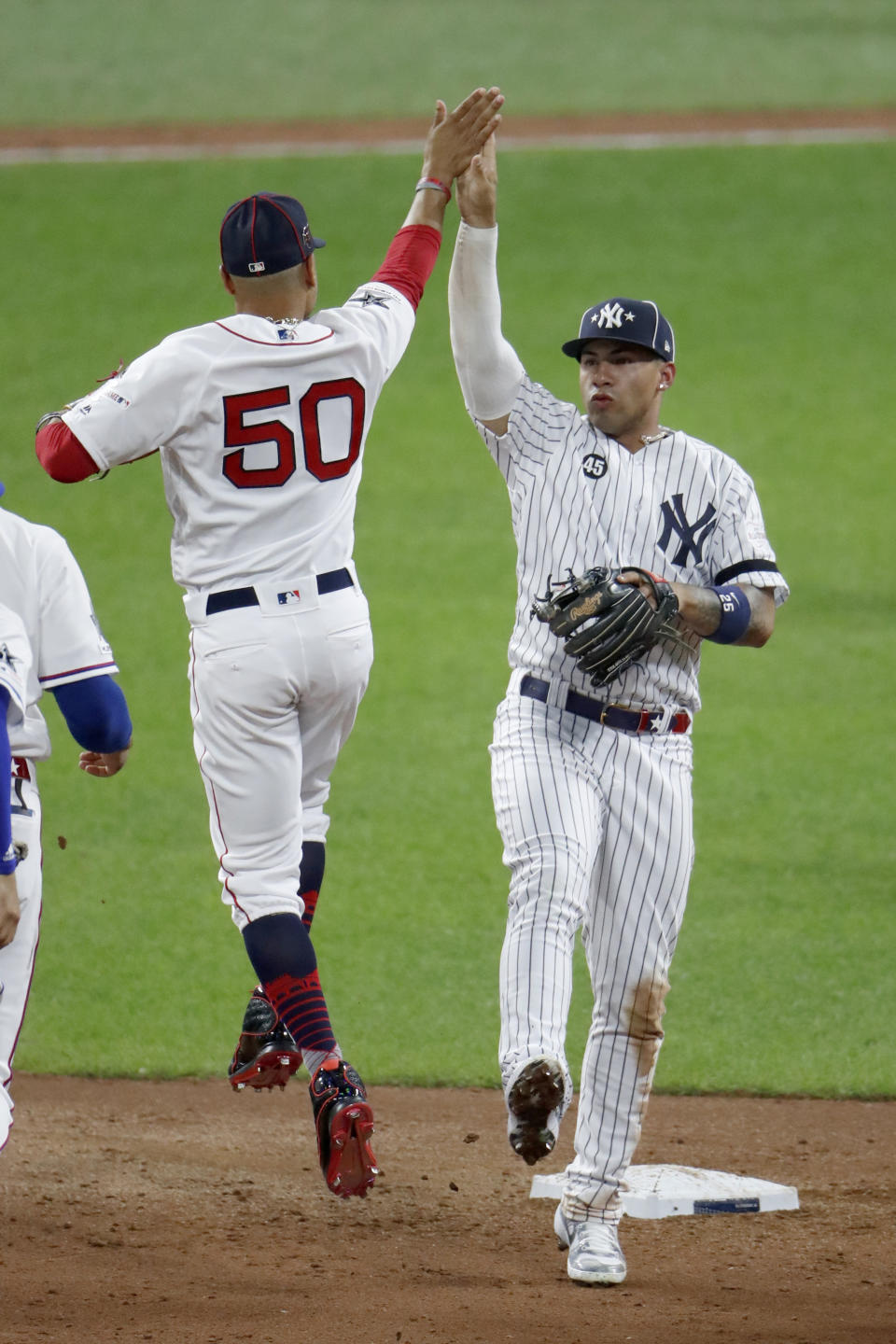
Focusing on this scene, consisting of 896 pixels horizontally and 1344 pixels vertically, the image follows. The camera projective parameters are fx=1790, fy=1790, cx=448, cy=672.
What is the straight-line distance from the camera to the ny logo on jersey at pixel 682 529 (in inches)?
178

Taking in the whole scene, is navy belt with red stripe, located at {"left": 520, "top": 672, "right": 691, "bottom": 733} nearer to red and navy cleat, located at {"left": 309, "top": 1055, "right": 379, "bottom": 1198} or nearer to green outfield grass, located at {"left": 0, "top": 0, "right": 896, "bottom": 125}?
Answer: red and navy cleat, located at {"left": 309, "top": 1055, "right": 379, "bottom": 1198}

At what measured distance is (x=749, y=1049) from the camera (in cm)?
682

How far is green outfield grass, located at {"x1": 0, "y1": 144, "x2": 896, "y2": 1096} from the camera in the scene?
Answer: 23.9ft

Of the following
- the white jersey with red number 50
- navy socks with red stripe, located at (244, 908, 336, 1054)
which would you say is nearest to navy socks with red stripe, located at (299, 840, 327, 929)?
navy socks with red stripe, located at (244, 908, 336, 1054)

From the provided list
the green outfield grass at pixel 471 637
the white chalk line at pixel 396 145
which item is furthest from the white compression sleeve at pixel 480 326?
the white chalk line at pixel 396 145

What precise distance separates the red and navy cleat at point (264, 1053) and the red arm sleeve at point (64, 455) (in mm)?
1429

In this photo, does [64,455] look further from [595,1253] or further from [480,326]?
[595,1253]

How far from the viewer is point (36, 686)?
3.87 metres

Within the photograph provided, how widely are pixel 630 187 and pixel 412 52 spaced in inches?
301

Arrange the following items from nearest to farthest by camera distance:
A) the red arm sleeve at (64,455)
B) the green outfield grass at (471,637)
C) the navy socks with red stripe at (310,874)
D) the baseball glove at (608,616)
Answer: the red arm sleeve at (64,455) → the baseball glove at (608,616) → the navy socks with red stripe at (310,874) → the green outfield grass at (471,637)

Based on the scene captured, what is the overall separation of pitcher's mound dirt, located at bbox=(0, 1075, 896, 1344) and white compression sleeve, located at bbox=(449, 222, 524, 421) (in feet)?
7.30

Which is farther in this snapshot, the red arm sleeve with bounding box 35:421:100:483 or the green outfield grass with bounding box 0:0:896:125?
the green outfield grass with bounding box 0:0:896:125

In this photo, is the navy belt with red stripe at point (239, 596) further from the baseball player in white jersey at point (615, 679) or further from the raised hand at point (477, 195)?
the raised hand at point (477, 195)

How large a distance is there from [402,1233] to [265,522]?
79.5 inches
